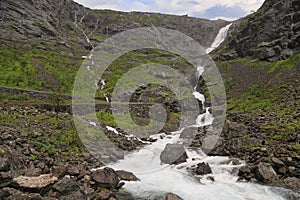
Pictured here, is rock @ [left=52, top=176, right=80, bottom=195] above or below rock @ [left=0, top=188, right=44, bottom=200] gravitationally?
below

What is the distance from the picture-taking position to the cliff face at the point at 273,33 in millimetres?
49000

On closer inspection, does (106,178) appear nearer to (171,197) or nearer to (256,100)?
(171,197)

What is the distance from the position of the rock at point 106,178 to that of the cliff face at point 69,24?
52188 millimetres

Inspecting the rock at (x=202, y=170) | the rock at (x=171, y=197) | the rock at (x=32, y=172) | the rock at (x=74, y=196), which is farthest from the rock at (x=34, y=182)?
the rock at (x=202, y=170)

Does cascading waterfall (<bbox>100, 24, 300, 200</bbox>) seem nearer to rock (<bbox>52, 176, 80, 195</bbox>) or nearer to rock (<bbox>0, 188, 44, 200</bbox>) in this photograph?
rock (<bbox>52, 176, 80, 195</bbox>)

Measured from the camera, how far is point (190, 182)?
50.8 feet

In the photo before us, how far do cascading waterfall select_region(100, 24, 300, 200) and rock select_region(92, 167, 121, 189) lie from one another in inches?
32.0

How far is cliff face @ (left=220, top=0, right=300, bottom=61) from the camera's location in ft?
161

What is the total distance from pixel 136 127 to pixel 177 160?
12655 millimetres

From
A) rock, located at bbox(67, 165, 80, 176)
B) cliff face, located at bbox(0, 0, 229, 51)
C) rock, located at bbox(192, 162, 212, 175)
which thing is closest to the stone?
rock, located at bbox(67, 165, 80, 176)

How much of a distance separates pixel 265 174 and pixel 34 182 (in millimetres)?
12526

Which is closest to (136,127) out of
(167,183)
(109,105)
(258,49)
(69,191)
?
(109,105)

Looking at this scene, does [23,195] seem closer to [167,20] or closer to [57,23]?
[57,23]

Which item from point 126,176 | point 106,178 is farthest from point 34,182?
point 126,176
